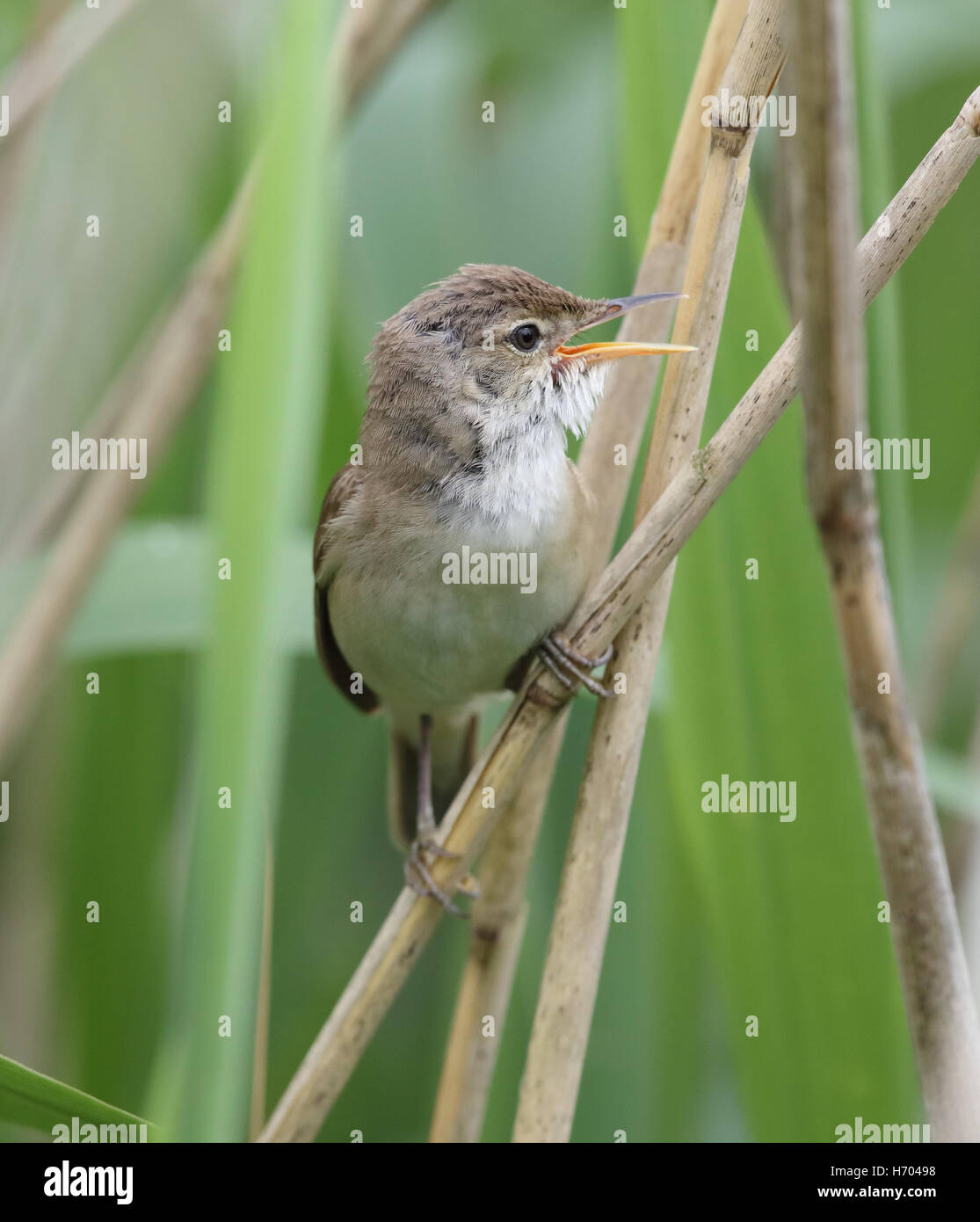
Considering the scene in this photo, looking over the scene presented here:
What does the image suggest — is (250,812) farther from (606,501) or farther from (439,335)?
(439,335)

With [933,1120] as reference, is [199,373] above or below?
above

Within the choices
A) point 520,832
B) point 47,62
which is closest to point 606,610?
point 520,832

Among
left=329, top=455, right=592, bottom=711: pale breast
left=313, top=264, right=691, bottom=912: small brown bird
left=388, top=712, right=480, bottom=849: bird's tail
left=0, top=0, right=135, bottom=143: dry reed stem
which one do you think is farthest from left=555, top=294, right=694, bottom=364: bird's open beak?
left=0, top=0, right=135, bottom=143: dry reed stem

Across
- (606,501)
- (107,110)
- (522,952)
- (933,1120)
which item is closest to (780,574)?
(606,501)

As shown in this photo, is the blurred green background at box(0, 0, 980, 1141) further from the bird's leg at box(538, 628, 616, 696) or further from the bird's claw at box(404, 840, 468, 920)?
the bird's claw at box(404, 840, 468, 920)

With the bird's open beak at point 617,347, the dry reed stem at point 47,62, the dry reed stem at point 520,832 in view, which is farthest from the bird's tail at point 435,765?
the dry reed stem at point 47,62

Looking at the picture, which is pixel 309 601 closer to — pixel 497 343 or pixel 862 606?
pixel 497 343
